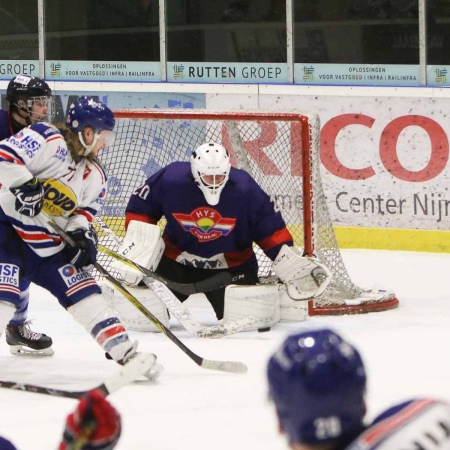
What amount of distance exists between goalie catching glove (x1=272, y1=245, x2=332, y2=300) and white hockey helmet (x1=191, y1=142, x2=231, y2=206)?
354 millimetres

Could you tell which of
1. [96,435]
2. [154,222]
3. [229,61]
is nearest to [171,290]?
[154,222]

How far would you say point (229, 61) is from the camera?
276 inches

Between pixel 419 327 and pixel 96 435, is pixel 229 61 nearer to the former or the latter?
pixel 419 327

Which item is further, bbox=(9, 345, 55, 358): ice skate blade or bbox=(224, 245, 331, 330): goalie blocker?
bbox=(224, 245, 331, 330): goalie blocker

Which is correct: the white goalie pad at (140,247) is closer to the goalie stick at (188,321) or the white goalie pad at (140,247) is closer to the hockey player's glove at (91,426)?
the goalie stick at (188,321)

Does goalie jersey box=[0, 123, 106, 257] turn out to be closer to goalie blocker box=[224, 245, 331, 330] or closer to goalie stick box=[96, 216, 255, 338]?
goalie stick box=[96, 216, 255, 338]

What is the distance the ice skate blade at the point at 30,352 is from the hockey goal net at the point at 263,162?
3.52 ft

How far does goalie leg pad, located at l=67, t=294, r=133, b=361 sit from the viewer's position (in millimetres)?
3688

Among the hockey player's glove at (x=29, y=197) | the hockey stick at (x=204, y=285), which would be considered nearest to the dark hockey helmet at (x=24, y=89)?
the hockey player's glove at (x=29, y=197)

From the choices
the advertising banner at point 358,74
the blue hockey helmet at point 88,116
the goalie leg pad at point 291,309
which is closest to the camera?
the blue hockey helmet at point 88,116

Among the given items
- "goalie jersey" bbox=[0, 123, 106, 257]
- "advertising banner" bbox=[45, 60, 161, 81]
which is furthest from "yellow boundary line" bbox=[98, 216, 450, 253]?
"goalie jersey" bbox=[0, 123, 106, 257]

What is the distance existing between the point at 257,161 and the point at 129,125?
75 cm

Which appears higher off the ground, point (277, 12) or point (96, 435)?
point (277, 12)

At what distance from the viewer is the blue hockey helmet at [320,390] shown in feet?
4.40
